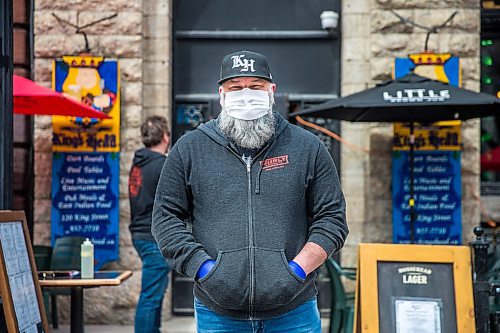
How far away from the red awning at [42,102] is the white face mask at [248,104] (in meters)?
3.56

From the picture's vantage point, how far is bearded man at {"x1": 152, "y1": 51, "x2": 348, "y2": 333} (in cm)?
321

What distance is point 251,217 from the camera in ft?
10.7

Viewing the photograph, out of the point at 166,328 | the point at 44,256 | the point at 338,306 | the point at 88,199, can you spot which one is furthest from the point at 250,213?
the point at 88,199

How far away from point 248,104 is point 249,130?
4.2 inches

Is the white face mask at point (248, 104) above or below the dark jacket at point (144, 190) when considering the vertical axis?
above

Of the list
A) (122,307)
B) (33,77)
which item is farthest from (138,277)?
(33,77)

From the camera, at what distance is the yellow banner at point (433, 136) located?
8.10 m

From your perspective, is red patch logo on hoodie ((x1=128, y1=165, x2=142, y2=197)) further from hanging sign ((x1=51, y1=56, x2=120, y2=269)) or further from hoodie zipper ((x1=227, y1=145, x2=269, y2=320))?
hoodie zipper ((x1=227, y1=145, x2=269, y2=320))

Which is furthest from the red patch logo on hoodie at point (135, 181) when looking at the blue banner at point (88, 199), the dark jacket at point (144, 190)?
the blue banner at point (88, 199)

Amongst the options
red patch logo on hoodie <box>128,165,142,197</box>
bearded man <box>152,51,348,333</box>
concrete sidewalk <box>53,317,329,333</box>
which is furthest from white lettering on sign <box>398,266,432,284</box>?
concrete sidewalk <box>53,317,329,333</box>

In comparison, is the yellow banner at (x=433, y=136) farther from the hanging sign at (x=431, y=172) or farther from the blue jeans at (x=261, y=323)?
the blue jeans at (x=261, y=323)

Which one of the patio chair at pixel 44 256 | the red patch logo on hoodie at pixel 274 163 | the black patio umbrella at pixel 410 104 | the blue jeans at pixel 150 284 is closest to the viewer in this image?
the red patch logo on hoodie at pixel 274 163

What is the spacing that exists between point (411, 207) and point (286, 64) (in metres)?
1.92

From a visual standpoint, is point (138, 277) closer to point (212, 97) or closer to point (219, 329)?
point (212, 97)
